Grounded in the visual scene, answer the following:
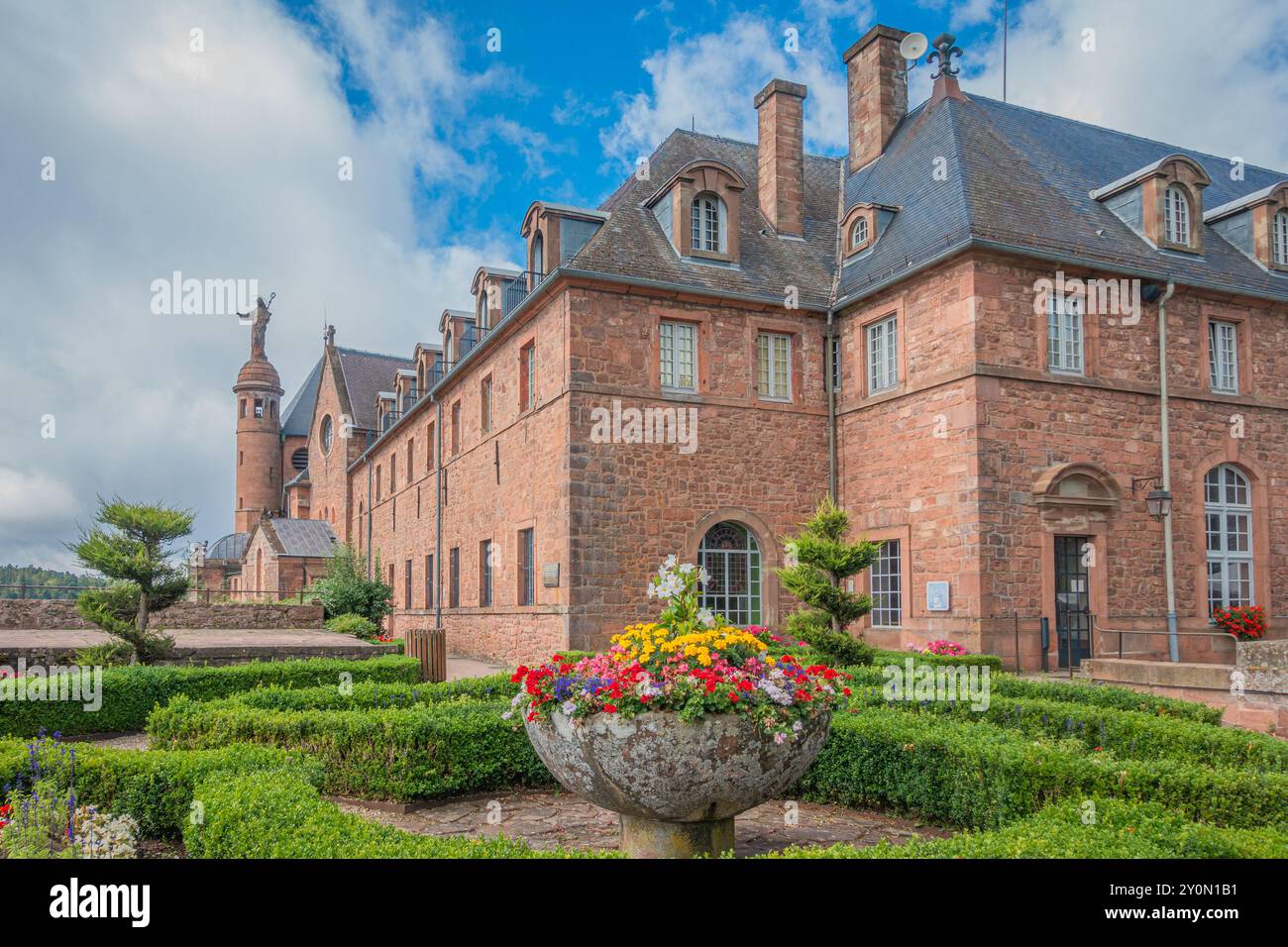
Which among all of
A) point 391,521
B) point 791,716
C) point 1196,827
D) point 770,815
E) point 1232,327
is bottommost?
point 770,815

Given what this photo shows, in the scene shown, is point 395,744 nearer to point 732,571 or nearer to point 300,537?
point 732,571

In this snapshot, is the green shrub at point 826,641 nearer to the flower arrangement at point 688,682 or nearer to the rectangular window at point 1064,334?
the rectangular window at point 1064,334

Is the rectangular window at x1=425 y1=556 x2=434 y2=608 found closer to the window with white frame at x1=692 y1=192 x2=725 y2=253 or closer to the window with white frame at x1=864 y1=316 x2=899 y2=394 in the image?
the window with white frame at x1=692 y1=192 x2=725 y2=253

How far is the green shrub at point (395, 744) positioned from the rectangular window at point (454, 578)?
18.6 metres

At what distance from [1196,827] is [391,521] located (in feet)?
111

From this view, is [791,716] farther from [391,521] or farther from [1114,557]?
[391,521]

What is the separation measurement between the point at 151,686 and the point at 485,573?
506 inches

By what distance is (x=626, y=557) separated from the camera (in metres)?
19.1

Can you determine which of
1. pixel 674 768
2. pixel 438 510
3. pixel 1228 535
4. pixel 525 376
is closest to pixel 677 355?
pixel 525 376

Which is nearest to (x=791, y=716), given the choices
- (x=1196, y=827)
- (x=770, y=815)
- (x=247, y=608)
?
(x=1196, y=827)

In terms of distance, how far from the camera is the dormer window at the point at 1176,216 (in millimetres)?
20375

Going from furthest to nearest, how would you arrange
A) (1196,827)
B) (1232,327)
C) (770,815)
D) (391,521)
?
(391,521) → (1232,327) → (770,815) → (1196,827)

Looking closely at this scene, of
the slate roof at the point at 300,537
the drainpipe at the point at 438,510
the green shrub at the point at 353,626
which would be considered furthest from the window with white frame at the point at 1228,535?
the slate roof at the point at 300,537

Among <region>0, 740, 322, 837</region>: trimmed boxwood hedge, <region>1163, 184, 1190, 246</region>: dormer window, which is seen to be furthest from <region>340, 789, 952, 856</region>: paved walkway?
<region>1163, 184, 1190, 246</region>: dormer window
